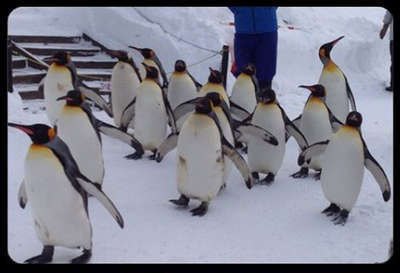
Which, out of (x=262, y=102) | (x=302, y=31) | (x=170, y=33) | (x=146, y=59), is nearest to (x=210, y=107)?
(x=262, y=102)

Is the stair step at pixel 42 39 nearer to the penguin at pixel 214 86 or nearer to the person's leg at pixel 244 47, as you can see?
the person's leg at pixel 244 47

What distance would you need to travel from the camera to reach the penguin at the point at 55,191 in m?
1.72

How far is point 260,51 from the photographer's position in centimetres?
368

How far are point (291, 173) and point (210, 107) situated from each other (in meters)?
0.89

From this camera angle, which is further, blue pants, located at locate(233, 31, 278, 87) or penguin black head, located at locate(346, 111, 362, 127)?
blue pants, located at locate(233, 31, 278, 87)

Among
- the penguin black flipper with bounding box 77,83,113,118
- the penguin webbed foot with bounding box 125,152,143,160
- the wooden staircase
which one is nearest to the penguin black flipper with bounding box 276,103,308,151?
the penguin webbed foot with bounding box 125,152,143,160

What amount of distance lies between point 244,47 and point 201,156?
5.40 ft

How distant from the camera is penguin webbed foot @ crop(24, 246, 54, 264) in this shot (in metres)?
1.83

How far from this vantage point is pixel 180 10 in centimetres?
646

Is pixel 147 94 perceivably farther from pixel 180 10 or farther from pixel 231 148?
pixel 180 10

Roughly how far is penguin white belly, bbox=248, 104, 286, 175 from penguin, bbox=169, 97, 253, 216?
0.42 meters

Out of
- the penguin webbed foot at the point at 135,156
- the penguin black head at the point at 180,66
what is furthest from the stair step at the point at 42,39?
the penguin webbed foot at the point at 135,156

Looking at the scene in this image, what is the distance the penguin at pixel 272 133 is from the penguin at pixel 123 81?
0.86 m

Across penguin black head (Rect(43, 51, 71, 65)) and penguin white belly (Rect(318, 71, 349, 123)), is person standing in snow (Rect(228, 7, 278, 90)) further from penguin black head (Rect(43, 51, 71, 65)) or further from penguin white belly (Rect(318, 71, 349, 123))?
penguin black head (Rect(43, 51, 71, 65))
